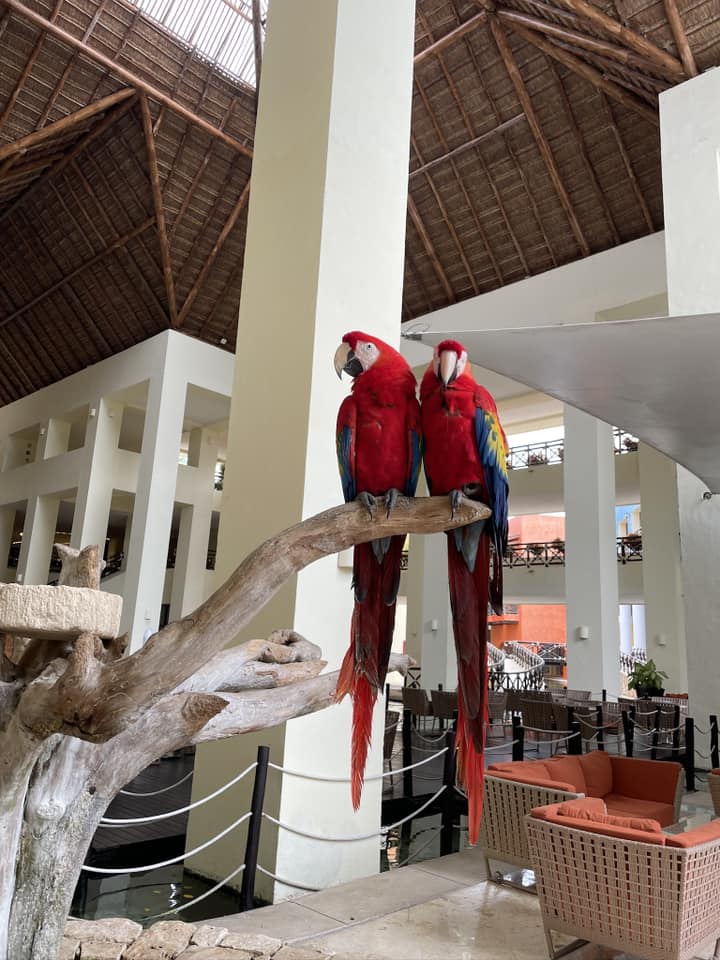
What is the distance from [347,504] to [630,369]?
2985 millimetres

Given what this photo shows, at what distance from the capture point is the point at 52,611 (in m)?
1.89

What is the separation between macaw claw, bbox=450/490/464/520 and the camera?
154 centimetres

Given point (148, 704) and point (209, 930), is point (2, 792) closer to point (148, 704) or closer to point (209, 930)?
point (148, 704)

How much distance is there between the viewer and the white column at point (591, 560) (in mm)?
9156

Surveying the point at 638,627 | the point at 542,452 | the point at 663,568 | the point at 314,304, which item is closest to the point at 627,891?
the point at 314,304

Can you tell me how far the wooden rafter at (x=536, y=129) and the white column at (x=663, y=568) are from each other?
4.58 m

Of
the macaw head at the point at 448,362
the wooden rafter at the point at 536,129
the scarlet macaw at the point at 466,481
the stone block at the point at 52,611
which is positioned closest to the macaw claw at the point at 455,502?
the scarlet macaw at the point at 466,481

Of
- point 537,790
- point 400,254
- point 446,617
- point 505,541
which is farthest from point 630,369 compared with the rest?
point 446,617

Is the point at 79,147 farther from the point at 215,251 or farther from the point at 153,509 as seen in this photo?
the point at 153,509

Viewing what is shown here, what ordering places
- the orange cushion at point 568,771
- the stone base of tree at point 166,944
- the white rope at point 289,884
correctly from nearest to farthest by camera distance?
the stone base of tree at point 166,944
the white rope at point 289,884
the orange cushion at point 568,771

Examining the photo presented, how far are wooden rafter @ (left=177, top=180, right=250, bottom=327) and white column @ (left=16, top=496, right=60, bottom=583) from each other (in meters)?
4.36

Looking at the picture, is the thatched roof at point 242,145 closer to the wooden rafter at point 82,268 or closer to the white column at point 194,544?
the wooden rafter at point 82,268

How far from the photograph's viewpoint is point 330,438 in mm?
4230

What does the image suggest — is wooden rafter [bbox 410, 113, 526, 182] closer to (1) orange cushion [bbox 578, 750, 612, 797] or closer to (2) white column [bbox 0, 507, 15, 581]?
(1) orange cushion [bbox 578, 750, 612, 797]
